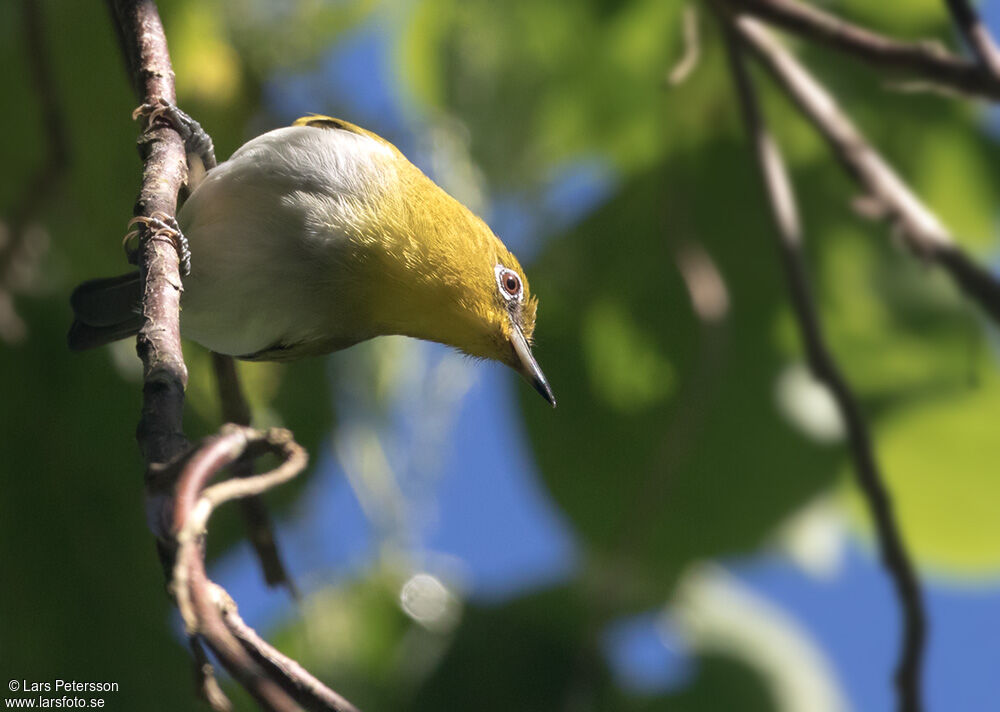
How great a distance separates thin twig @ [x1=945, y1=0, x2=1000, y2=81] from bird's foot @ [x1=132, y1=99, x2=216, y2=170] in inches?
73.6

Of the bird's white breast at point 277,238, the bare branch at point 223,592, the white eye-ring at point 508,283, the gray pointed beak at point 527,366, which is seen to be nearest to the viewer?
the bare branch at point 223,592

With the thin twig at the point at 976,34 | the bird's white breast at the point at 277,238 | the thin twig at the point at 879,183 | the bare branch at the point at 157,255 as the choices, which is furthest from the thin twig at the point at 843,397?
the bare branch at the point at 157,255

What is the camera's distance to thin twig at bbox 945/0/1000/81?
2.58 meters

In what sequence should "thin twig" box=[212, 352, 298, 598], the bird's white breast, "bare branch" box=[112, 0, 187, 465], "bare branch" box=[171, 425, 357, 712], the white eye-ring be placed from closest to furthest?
"bare branch" box=[171, 425, 357, 712]
"bare branch" box=[112, 0, 187, 465]
"thin twig" box=[212, 352, 298, 598]
the bird's white breast
the white eye-ring

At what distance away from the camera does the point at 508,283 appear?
284cm

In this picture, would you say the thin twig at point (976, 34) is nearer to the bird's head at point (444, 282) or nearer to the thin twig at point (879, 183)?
the thin twig at point (879, 183)

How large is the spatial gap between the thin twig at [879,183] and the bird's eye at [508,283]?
1.00 m

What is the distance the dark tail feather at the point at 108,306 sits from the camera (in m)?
2.63

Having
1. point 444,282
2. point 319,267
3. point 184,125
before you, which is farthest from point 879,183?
point 184,125

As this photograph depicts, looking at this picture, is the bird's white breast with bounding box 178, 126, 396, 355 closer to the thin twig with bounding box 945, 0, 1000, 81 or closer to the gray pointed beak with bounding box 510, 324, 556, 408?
the gray pointed beak with bounding box 510, 324, 556, 408

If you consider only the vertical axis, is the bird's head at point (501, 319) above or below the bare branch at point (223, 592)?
above

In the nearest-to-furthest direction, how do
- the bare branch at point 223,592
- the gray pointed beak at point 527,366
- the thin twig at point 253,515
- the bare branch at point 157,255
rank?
the bare branch at point 223,592 → the bare branch at point 157,255 → the thin twig at point 253,515 → the gray pointed beak at point 527,366

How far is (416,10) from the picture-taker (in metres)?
3.70

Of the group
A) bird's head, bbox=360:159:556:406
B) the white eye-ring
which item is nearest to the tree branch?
bird's head, bbox=360:159:556:406
